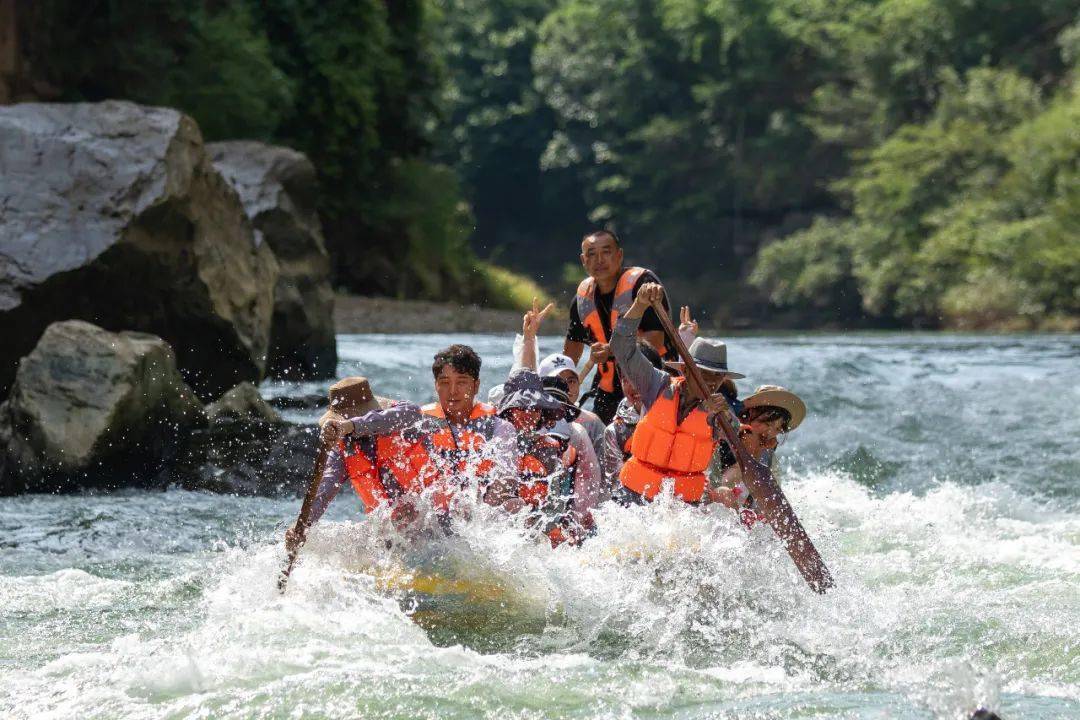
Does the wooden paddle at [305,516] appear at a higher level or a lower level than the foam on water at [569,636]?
higher

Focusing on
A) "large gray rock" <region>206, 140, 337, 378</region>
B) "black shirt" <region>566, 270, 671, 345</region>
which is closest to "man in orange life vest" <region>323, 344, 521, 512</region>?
"black shirt" <region>566, 270, 671, 345</region>

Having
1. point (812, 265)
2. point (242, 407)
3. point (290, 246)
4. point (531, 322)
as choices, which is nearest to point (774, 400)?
point (531, 322)

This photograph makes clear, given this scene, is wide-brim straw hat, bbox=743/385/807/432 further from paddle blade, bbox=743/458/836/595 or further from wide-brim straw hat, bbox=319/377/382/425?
wide-brim straw hat, bbox=319/377/382/425

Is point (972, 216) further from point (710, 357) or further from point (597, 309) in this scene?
point (710, 357)

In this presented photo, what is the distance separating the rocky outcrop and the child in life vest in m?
4.45

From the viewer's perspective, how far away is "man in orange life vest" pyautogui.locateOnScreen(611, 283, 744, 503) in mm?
6270

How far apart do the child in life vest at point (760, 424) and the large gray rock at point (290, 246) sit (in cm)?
778

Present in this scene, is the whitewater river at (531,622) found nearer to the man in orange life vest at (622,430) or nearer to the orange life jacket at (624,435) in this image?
the man in orange life vest at (622,430)

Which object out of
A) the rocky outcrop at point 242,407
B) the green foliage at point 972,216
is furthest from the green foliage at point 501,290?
the rocky outcrop at point 242,407

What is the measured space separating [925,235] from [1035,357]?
17.4 meters

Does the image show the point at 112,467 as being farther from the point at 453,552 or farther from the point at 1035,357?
the point at 1035,357

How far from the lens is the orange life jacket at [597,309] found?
7254mm

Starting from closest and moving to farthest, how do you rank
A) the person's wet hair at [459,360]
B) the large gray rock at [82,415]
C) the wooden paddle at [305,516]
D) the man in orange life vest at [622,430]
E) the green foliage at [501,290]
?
the wooden paddle at [305,516] → the person's wet hair at [459,360] → the man in orange life vest at [622,430] → the large gray rock at [82,415] → the green foliage at [501,290]

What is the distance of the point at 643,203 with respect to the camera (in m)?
52.3
